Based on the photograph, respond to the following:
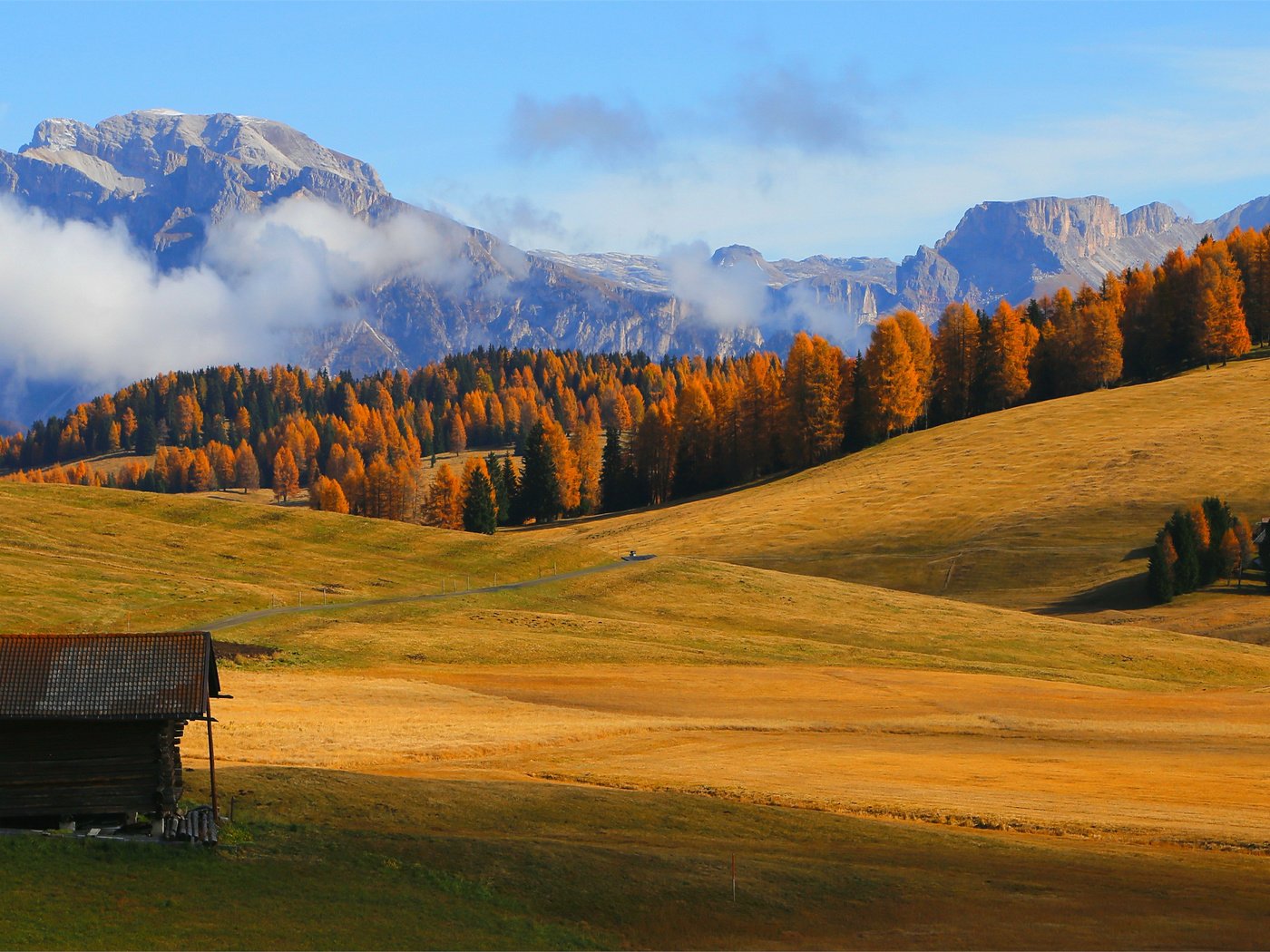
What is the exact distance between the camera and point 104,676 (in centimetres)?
3509

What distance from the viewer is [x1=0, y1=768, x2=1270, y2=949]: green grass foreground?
29.1 metres

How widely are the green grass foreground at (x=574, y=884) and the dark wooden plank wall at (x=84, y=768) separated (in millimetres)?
1819

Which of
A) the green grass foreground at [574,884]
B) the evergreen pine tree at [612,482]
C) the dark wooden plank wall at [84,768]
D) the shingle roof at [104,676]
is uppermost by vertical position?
the evergreen pine tree at [612,482]

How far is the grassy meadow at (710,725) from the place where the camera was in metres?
31.8

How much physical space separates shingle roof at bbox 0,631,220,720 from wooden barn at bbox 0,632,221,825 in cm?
2

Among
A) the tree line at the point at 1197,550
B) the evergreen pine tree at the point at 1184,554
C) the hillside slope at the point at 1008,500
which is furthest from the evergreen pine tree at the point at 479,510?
the evergreen pine tree at the point at 1184,554

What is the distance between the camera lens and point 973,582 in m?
112

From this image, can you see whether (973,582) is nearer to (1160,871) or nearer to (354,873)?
(1160,871)

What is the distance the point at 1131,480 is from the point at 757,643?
6091cm

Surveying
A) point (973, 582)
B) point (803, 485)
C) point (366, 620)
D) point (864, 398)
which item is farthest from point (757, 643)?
point (864, 398)

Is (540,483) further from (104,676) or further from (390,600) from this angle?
(104,676)

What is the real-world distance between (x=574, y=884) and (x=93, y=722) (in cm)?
1345

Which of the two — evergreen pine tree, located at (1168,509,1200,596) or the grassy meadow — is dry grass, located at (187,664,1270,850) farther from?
evergreen pine tree, located at (1168,509,1200,596)

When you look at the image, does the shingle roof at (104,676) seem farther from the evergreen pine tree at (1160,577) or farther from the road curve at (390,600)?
the evergreen pine tree at (1160,577)
